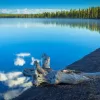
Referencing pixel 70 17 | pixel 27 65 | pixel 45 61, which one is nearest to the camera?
pixel 45 61

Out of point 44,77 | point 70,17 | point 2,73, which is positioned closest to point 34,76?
point 44,77

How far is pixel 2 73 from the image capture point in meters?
20.2

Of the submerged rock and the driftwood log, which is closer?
the submerged rock

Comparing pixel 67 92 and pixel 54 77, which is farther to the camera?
pixel 54 77

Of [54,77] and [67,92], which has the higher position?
[54,77]

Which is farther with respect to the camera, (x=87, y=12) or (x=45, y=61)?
(x=87, y=12)

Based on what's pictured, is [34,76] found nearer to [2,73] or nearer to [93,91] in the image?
[93,91]

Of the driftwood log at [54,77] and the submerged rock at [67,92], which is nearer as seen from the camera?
the submerged rock at [67,92]

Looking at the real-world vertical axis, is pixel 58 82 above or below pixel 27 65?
above

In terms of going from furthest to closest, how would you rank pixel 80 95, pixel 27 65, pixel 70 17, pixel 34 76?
pixel 70 17, pixel 27 65, pixel 34 76, pixel 80 95

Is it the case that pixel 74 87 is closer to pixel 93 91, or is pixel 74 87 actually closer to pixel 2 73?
pixel 93 91

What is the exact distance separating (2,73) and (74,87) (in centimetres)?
821

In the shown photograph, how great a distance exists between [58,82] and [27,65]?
35.0 ft

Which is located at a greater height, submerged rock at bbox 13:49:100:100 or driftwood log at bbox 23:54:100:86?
driftwood log at bbox 23:54:100:86
